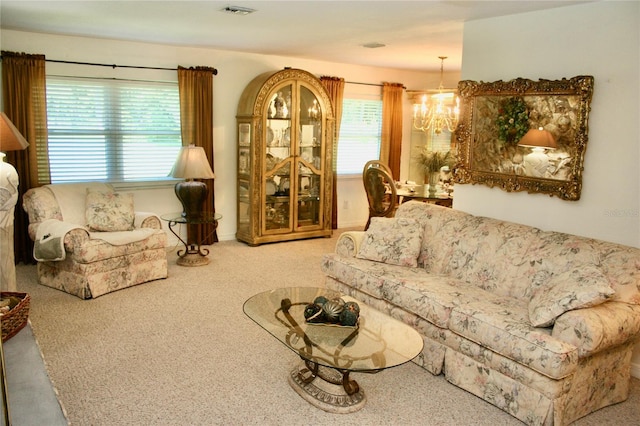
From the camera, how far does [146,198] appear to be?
20.0 ft

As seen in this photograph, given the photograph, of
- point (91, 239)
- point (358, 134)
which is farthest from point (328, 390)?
point (358, 134)

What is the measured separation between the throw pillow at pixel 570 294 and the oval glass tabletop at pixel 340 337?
68 centimetres

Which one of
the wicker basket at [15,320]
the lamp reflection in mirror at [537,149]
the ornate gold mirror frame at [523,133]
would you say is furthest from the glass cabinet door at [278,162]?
the wicker basket at [15,320]

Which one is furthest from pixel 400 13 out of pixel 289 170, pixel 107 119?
pixel 107 119

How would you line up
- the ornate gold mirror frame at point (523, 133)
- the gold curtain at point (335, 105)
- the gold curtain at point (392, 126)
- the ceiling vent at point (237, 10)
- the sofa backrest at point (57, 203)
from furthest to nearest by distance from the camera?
the gold curtain at point (392, 126)
the gold curtain at point (335, 105)
the sofa backrest at point (57, 203)
the ceiling vent at point (237, 10)
the ornate gold mirror frame at point (523, 133)

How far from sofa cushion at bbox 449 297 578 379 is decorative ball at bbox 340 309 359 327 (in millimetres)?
624

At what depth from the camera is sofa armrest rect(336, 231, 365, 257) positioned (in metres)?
4.27

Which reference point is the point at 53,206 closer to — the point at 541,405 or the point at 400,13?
the point at 400,13

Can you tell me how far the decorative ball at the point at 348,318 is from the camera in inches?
115

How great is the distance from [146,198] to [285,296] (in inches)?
129

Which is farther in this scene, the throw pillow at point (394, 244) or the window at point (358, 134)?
the window at point (358, 134)

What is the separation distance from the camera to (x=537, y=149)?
390cm

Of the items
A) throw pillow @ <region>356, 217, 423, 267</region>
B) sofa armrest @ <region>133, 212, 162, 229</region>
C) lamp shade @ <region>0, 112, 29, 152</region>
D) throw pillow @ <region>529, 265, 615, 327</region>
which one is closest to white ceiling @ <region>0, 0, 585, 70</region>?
lamp shade @ <region>0, 112, 29, 152</region>

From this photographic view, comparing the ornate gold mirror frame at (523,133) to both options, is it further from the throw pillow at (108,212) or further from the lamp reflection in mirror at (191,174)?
the throw pillow at (108,212)
